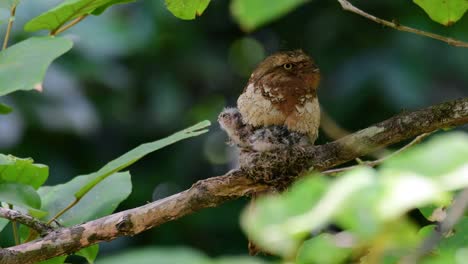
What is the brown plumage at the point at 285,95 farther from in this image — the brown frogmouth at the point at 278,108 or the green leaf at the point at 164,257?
the green leaf at the point at 164,257

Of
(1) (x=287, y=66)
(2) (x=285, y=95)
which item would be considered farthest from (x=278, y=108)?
(1) (x=287, y=66)

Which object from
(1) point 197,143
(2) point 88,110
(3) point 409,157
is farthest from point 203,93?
(3) point 409,157

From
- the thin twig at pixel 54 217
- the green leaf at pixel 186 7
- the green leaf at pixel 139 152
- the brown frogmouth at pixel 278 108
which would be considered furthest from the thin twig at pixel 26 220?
the brown frogmouth at pixel 278 108

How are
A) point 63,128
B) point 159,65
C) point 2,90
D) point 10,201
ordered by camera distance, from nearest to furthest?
point 2,90, point 10,201, point 63,128, point 159,65

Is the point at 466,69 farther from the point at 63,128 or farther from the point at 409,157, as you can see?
the point at 409,157

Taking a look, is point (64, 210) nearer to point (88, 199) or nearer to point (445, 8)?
point (88, 199)
